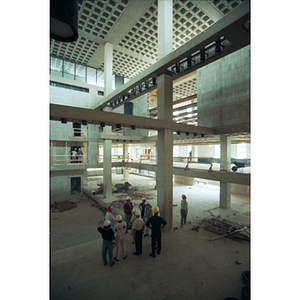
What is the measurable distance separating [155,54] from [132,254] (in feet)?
43.8

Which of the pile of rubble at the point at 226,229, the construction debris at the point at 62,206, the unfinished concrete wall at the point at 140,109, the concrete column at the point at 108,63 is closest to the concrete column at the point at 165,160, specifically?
the pile of rubble at the point at 226,229

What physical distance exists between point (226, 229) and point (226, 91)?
21.2 feet

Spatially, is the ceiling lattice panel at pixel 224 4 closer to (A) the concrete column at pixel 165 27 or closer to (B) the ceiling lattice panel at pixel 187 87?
(A) the concrete column at pixel 165 27

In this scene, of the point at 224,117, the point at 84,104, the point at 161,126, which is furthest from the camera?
the point at 84,104

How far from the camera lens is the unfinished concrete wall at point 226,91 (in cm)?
720

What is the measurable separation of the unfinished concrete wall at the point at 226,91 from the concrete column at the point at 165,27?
9.42 ft

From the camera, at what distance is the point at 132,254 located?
511 cm

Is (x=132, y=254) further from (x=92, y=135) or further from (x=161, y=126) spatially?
(x=92, y=135)

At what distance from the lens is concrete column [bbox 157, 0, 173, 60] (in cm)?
702

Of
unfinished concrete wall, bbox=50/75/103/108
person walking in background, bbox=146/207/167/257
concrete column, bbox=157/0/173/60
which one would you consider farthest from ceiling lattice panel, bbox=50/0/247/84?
person walking in background, bbox=146/207/167/257

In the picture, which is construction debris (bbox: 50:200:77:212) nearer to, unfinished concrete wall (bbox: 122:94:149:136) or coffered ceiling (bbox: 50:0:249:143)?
unfinished concrete wall (bbox: 122:94:149:136)

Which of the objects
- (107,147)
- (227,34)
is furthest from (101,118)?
(107,147)
